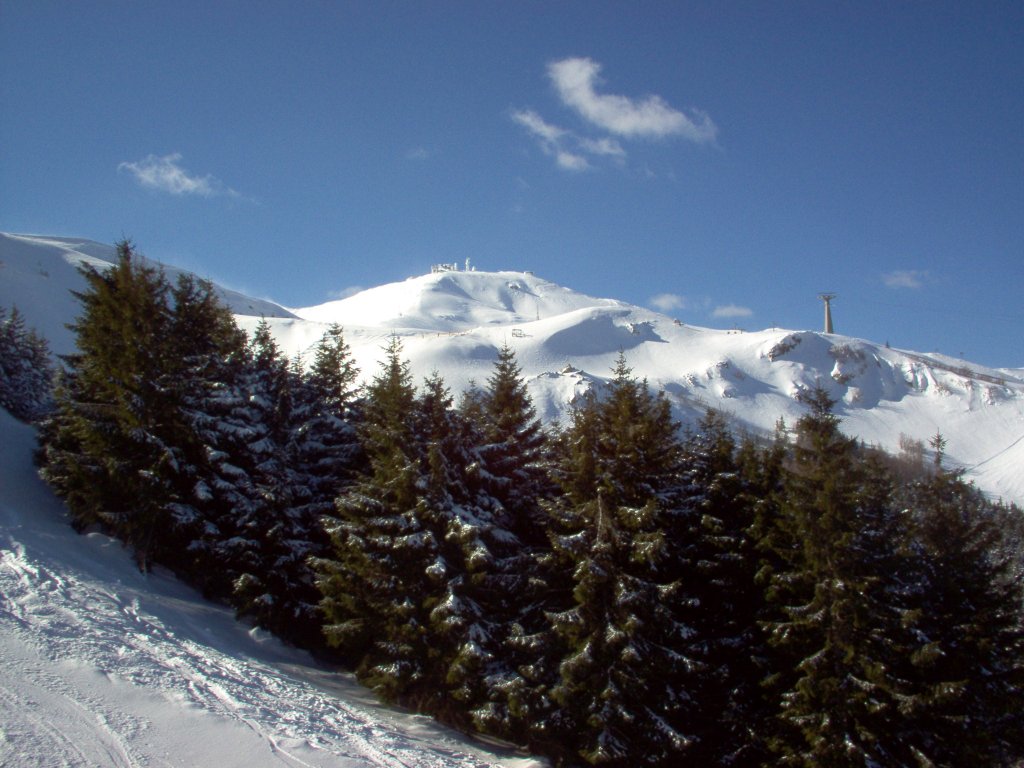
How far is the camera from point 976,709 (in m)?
18.4

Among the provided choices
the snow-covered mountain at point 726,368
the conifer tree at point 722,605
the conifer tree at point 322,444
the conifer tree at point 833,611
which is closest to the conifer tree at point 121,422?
the conifer tree at point 322,444

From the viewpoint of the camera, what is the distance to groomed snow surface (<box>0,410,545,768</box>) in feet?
33.3

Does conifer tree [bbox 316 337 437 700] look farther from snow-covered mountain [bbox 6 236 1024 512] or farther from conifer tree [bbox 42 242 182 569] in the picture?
snow-covered mountain [bbox 6 236 1024 512]

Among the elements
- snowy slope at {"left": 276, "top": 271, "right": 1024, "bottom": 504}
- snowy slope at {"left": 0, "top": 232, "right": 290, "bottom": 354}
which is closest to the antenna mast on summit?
snowy slope at {"left": 276, "top": 271, "right": 1024, "bottom": 504}

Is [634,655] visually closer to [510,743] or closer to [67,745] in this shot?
[510,743]

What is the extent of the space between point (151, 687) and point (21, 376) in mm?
28082

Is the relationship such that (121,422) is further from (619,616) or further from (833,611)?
(833,611)

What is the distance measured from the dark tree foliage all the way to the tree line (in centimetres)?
1022

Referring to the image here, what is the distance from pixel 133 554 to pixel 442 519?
10678mm

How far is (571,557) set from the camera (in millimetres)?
17625

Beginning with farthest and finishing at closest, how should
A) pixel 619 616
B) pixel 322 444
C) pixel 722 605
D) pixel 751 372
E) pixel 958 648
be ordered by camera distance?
pixel 751 372, pixel 322 444, pixel 722 605, pixel 958 648, pixel 619 616

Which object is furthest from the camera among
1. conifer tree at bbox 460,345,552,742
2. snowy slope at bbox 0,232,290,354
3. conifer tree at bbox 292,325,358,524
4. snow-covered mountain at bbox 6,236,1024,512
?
snow-covered mountain at bbox 6,236,1024,512

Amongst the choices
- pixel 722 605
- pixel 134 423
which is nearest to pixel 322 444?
→ pixel 134 423

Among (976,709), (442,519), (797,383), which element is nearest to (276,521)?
(442,519)
